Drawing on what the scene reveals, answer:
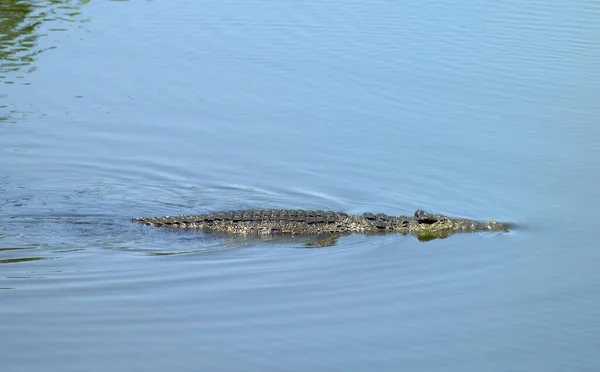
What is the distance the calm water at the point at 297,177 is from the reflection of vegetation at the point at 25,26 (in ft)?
0.23

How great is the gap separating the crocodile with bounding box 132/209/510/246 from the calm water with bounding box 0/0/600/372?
24cm

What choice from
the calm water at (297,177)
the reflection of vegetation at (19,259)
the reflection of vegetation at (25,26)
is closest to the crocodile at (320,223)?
the calm water at (297,177)

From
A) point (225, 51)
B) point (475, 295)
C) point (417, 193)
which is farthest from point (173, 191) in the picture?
point (225, 51)

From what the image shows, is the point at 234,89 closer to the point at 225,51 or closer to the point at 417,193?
the point at 225,51

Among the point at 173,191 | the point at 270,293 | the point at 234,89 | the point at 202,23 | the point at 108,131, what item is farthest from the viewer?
the point at 202,23

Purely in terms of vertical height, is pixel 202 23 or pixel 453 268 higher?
pixel 202 23

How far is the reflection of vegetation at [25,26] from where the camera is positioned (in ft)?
61.7

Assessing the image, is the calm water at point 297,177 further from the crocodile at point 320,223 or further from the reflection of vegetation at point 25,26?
the crocodile at point 320,223

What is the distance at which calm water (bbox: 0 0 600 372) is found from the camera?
984 cm

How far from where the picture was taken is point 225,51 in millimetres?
19281

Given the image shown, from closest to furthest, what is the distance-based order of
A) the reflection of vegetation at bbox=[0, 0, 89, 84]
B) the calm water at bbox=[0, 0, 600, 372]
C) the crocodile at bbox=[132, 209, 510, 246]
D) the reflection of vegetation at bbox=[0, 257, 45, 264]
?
the calm water at bbox=[0, 0, 600, 372] → the reflection of vegetation at bbox=[0, 257, 45, 264] → the crocodile at bbox=[132, 209, 510, 246] → the reflection of vegetation at bbox=[0, 0, 89, 84]

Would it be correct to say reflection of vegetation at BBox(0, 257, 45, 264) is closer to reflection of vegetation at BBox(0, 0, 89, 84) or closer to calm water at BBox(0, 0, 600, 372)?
calm water at BBox(0, 0, 600, 372)

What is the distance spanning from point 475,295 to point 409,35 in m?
9.68

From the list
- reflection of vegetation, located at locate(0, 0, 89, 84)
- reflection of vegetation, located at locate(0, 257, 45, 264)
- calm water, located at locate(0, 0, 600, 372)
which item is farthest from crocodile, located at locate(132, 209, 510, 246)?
reflection of vegetation, located at locate(0, 0, 89, 84)
